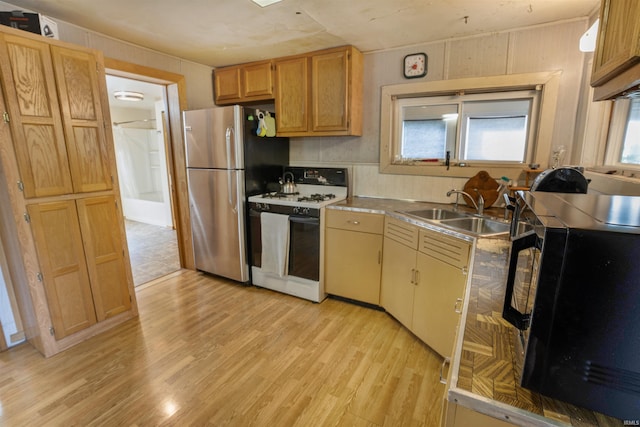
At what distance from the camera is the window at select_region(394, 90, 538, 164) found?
2.43m

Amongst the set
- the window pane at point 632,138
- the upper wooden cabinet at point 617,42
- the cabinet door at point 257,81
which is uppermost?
the cabinet door at point 257,81

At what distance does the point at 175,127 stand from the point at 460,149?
288cm

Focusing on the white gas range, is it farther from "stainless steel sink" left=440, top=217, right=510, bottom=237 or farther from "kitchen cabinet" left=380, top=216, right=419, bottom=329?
Result: "stainless steel sink" left=440, top=217, right=510, bottom=237

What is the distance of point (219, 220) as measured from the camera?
307cm

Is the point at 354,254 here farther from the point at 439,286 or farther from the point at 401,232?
the point at 439,286

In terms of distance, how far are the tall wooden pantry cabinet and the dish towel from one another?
1.15 meters

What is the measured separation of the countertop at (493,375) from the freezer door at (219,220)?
233 centimetres

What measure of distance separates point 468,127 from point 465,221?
0.90 meters

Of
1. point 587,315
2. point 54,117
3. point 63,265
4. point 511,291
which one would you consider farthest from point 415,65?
point 63,265

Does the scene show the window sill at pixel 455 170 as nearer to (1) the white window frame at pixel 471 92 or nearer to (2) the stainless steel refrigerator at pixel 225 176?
(1) the white window frame at pixel 471 92

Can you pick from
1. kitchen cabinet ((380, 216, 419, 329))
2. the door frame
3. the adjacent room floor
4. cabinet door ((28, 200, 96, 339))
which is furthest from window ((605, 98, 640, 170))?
the adjacent room floor

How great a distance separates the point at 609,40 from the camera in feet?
3.35

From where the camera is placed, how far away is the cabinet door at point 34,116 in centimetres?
175

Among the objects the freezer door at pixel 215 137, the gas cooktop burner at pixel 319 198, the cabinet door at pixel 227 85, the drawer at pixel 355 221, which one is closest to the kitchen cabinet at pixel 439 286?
the drawer at pixel 355 221
